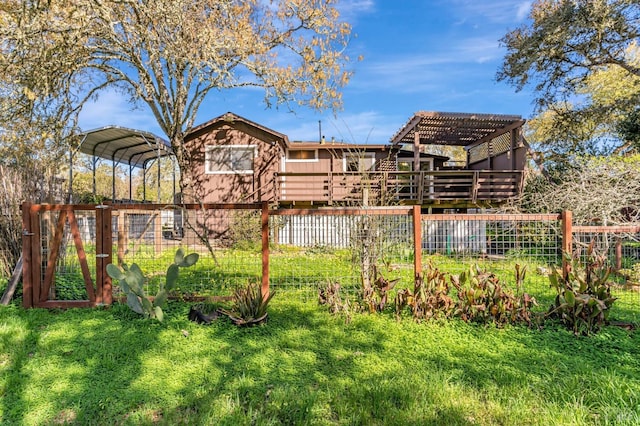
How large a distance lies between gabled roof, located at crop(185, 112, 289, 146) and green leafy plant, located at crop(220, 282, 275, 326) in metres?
9.92

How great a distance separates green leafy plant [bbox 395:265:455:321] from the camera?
3.98 metres

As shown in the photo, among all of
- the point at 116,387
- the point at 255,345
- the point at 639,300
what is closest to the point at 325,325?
the point at 255,345

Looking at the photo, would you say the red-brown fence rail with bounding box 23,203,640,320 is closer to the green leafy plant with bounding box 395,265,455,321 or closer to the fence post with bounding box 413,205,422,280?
the fence post with bounding box 413,205,422,280

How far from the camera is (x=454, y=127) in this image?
12742 millimetres

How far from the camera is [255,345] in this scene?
331 centimetres

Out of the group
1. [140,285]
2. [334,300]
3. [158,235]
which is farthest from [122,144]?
[334,300]

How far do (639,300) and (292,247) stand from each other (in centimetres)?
519

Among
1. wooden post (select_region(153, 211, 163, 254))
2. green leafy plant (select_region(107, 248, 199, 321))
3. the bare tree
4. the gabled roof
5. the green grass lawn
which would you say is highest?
the gabled roof

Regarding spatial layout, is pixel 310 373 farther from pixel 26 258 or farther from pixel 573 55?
pixel 573 55

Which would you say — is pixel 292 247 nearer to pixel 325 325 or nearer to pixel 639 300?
pixel 325 325

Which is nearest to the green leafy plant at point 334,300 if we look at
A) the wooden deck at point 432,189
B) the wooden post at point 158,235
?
the wooden post at point 158,235

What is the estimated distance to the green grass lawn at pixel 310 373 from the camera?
231 centimetres

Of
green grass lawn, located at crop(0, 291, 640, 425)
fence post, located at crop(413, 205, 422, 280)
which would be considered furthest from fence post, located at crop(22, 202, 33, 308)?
fence post, located at crop(413, 205, 422, 280)

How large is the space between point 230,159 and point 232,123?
133 cm
